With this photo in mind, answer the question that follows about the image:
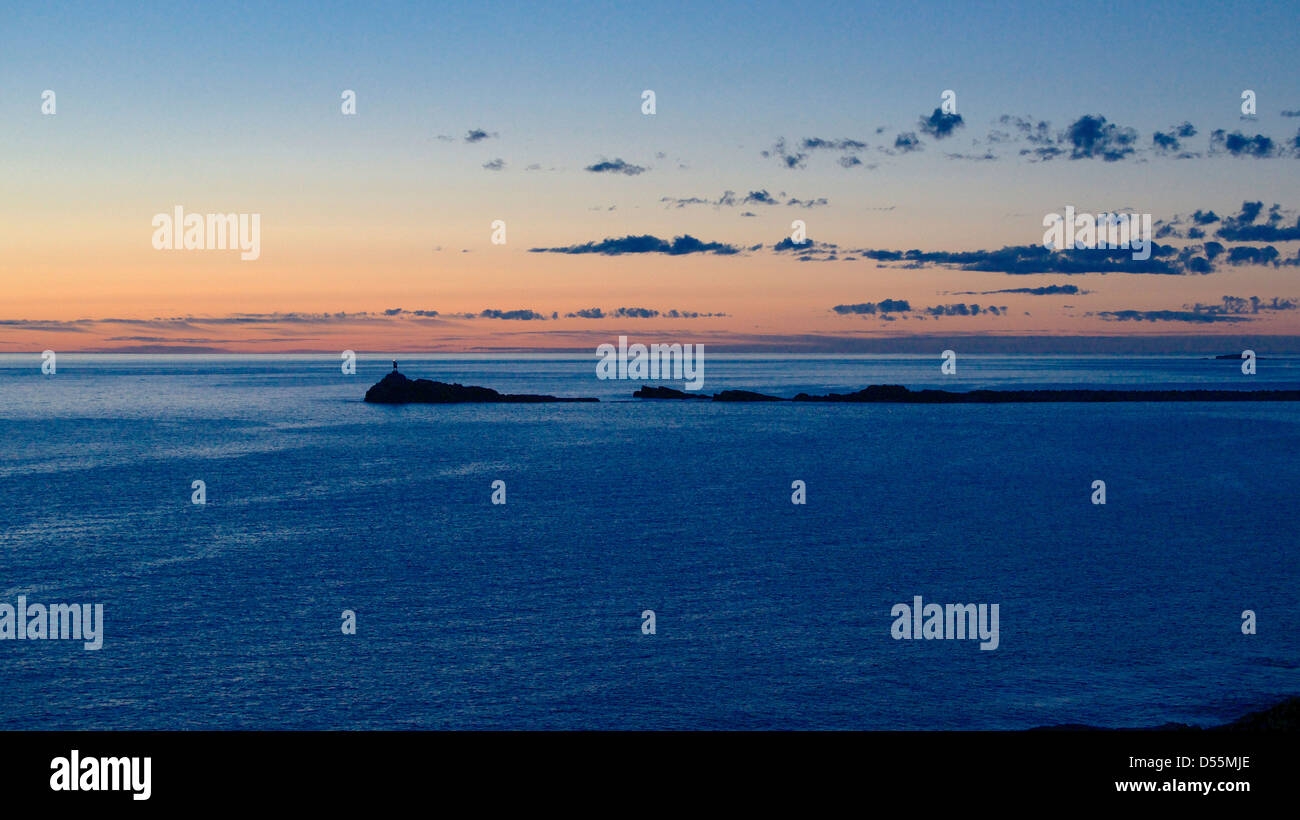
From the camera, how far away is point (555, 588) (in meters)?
35.9

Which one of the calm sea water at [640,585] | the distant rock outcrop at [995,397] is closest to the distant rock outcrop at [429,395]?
the distant rock outcrop at [995,397]

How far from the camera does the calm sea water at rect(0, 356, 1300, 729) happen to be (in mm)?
24516

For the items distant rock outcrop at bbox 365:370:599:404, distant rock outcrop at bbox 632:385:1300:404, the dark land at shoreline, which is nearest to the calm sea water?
distant rock outcrop at bbox 365:370:599:404

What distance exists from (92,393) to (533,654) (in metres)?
197

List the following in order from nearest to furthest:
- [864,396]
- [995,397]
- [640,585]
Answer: [640,585], [864,396], [995,397]

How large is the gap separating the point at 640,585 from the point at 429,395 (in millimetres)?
126367

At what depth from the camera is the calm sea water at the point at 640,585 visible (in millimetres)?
24516

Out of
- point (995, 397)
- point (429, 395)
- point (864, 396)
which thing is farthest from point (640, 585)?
point (995, 397)

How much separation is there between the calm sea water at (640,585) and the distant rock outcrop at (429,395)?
70.1 meters

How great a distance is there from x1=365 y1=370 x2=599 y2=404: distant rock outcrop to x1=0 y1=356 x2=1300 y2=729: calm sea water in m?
70.1

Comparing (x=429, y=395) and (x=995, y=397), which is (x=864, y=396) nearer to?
(x=995, y=397)

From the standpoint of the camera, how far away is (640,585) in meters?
36.3

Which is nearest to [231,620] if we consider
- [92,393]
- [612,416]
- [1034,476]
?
[1034,476]
